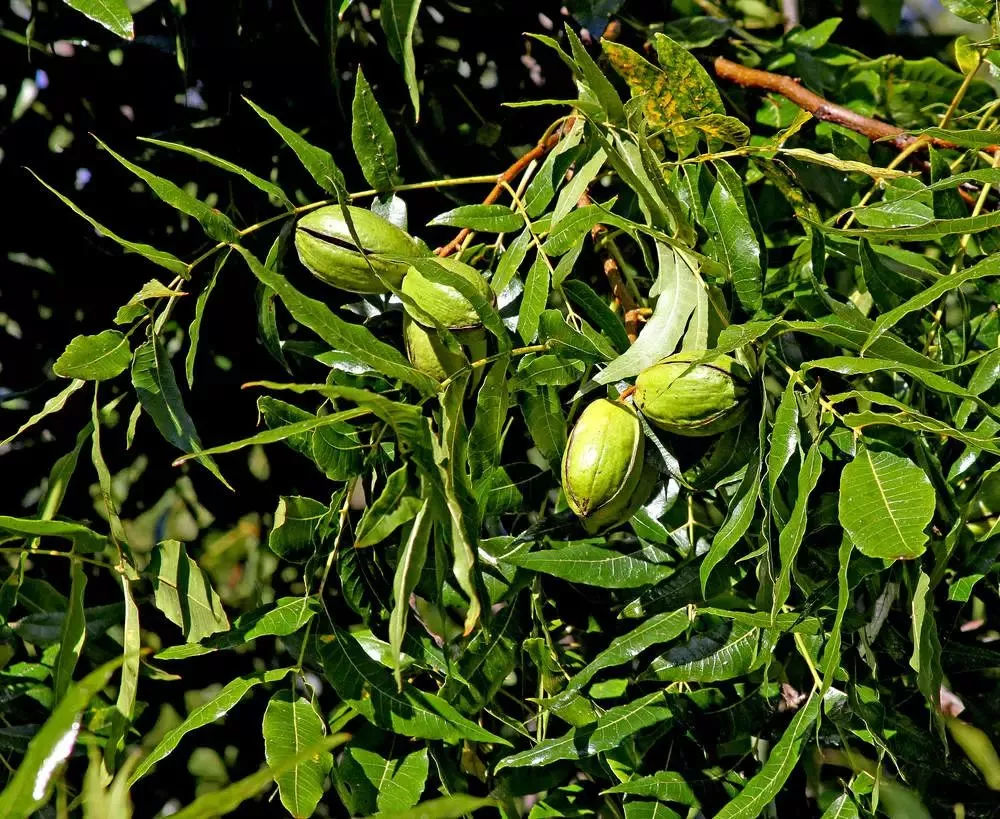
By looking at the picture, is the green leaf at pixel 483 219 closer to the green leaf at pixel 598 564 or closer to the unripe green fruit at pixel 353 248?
the unripe green fruit at pixel 353 248

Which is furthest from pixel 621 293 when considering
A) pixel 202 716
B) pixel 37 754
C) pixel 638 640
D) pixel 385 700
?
pixel 37 754

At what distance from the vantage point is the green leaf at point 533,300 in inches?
36.3

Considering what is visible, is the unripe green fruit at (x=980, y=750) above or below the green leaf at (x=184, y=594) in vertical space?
below

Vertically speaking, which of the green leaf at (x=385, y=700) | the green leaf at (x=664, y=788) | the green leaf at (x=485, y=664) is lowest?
the green leaf at (x=664, y=788)

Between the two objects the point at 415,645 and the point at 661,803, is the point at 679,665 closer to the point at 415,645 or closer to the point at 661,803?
the point at 661,803

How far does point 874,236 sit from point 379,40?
965mm

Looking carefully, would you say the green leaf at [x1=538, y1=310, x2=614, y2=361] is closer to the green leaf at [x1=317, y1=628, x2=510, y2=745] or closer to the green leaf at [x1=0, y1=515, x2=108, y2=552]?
the green leaf at [x1=317, y1=628, x2=510, y2=745]

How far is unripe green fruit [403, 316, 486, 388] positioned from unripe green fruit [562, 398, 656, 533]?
0.11 m

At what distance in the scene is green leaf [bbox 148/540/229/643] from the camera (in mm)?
964

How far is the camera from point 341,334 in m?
0.82

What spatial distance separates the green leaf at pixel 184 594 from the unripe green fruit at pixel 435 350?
0.29 meters

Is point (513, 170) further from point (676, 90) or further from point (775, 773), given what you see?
point (775, 773)

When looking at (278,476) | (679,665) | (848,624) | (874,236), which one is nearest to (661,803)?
(679,665)

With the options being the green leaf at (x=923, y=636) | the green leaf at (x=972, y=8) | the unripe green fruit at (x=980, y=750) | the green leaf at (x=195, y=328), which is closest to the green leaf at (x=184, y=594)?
the green leaf at (x=195, y=328)
